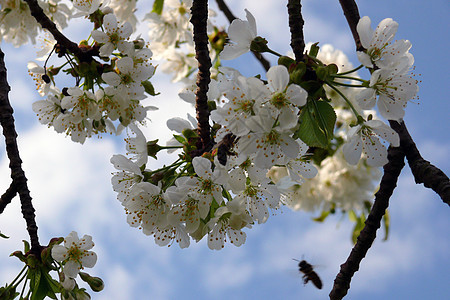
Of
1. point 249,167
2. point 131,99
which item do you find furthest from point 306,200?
point 249,167

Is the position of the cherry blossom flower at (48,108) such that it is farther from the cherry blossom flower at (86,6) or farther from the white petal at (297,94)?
the white petal at (297,94)

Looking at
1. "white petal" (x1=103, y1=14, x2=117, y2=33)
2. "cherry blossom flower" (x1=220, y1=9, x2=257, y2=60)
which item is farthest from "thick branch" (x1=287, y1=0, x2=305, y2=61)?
"white petal" (x1=103, y1=14, x2=117, y2=33)

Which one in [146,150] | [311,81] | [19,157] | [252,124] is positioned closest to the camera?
[252,124]

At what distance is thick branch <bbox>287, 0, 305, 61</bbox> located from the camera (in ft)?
6.73

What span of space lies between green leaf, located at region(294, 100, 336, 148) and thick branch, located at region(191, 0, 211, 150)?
19.2 inches

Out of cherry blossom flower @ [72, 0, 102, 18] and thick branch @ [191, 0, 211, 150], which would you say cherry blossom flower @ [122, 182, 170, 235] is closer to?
thick branch @ [191, 0, 211, 150]

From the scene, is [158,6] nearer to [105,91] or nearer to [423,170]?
[105,91]

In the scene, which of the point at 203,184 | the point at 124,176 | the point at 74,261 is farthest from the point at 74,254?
the point at 203,184

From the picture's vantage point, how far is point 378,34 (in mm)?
2121

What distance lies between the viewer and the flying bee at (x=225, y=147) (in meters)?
1.71

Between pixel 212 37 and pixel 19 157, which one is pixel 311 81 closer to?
pixel 19 157

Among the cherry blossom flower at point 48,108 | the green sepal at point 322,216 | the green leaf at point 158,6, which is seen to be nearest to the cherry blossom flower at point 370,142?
the cherry blossom flower at point 48,108

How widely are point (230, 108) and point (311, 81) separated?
32 cm

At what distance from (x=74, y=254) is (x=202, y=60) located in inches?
46.7
